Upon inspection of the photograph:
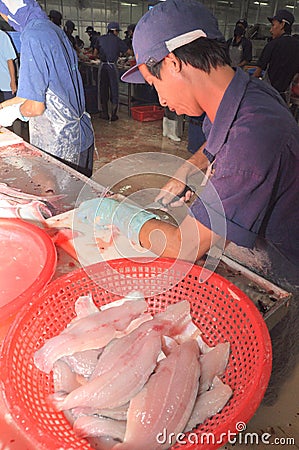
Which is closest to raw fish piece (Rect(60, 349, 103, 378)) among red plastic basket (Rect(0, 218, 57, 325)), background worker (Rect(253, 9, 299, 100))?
red plastic basket (Rect(0, 218, 57, 325))

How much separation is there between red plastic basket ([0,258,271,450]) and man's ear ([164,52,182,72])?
787 millimetres

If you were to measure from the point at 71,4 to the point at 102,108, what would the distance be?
7043 mm

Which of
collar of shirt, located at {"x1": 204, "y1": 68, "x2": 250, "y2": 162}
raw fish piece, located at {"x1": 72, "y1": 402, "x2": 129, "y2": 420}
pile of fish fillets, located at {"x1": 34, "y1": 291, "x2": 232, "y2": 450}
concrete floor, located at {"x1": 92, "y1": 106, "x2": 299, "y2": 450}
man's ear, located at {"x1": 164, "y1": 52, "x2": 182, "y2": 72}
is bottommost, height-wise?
concrete floor, located at {"x1": 92, "y1": 106, "x2": 299, "y2": 450}

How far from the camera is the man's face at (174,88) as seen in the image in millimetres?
1525

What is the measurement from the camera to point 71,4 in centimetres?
1335

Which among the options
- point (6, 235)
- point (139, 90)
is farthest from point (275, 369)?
point (139, 90)

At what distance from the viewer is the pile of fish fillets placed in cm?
103

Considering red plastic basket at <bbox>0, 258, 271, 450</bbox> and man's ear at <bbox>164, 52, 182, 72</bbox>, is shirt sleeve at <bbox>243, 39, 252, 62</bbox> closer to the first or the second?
man's ear at <bbox>164, 52, 182, 72</bbox>

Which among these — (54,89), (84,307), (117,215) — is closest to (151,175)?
(54,89)

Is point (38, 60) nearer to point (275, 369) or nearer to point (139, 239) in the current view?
point (139, 239)

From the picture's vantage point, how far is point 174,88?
1.58 metres

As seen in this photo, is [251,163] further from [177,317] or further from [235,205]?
[177,317]

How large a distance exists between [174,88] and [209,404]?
1215mm

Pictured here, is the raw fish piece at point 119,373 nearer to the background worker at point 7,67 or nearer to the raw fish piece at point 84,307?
the raw fish piece at point 84,307
